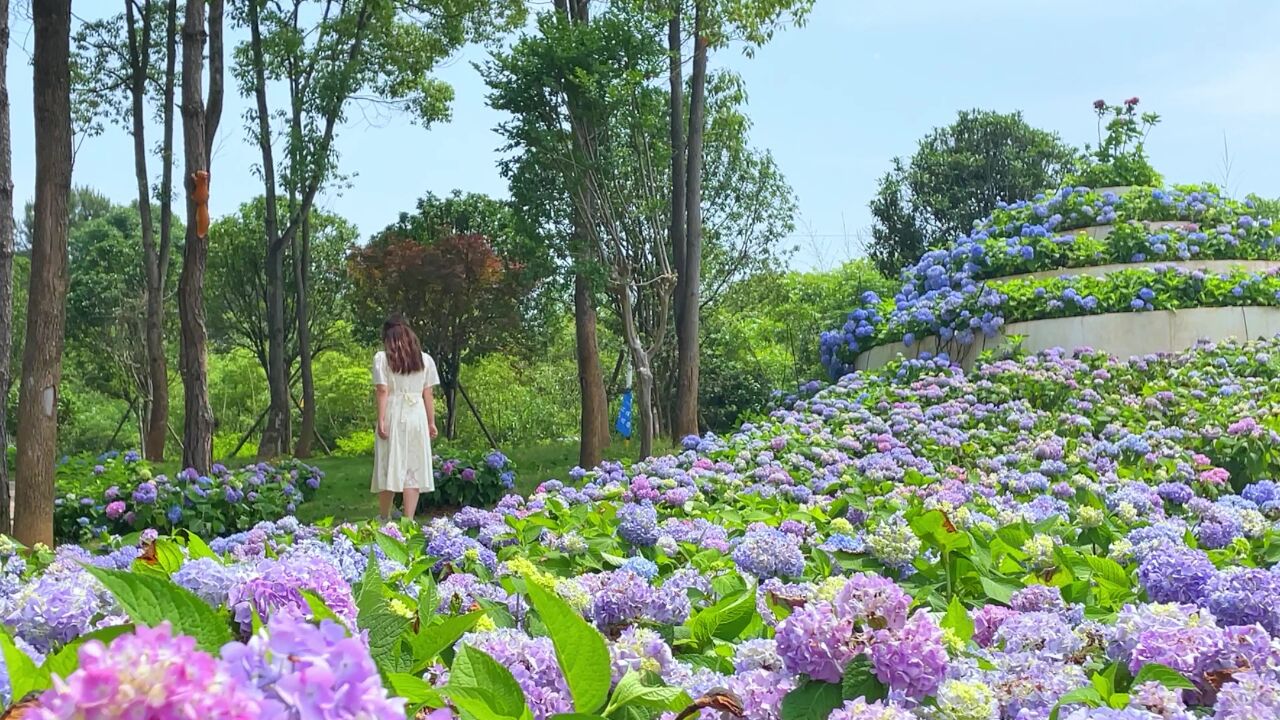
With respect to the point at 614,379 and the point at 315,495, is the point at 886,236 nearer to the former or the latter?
the point at 614,379

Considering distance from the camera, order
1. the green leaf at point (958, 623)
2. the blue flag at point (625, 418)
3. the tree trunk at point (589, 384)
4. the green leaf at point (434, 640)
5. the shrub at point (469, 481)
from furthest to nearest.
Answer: the blue flag at point (625, 418), the tree trunk at point (589, 384), the shrub at point (469, 481), the green leaf at point (958, 623), the green leaf at point (434, 640)

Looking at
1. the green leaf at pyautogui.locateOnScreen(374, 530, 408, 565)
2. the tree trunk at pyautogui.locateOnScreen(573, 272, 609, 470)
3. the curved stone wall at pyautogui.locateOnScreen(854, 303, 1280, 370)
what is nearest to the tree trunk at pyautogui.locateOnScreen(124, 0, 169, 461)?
the tree trunk at pyautogui.locateOnScreen(573, 272, 609, 470)

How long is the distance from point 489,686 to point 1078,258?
37.0 feet

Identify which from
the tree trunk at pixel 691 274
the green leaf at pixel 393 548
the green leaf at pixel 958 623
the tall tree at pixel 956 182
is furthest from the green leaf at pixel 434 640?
the tall tree at pixel 956 182

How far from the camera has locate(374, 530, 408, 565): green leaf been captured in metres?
2.21

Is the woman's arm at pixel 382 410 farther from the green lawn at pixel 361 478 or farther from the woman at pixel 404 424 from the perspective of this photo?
the green lawn at pixel 361 478

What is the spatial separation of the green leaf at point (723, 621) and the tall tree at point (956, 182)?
1750cm

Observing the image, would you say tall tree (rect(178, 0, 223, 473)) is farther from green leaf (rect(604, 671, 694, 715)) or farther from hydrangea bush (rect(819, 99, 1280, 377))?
green leaf (rect(604, 671, 694, 715))

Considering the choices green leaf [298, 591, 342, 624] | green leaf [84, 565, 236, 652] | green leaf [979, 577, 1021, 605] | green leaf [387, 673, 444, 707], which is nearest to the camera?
green leaf [84, 565, 236, 652]

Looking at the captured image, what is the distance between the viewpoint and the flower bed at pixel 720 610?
95 cm

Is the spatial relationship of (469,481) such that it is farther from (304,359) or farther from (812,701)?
(812,701)

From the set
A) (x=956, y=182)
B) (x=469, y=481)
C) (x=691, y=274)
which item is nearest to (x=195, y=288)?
(x=469, y=481)

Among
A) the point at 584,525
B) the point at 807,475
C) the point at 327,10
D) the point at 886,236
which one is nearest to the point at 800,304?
the point at 886,236

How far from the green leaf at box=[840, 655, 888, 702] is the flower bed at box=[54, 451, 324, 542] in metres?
7.16
